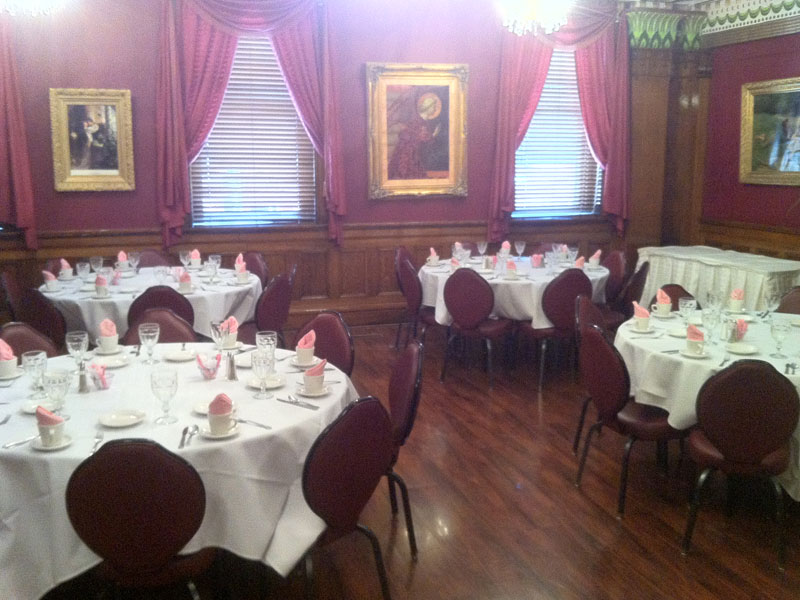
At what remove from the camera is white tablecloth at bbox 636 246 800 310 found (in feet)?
21.0

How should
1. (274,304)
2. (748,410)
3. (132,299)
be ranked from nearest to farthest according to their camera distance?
(748,410) → (132,299) → (274,304)

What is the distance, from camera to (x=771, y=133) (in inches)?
279

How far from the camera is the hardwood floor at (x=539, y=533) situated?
118 inches

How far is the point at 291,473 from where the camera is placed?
2627 millimetres

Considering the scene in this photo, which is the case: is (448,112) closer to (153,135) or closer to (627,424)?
(153,135)

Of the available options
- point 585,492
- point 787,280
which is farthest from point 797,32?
point 585,492

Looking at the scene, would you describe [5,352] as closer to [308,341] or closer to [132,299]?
[308,341]

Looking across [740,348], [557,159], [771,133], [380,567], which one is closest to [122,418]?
[380,567]

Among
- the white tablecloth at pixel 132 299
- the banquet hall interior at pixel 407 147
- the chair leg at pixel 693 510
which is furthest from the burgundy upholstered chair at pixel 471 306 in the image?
the chair leg at pixel 693 510

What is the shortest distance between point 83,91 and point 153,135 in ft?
2.21

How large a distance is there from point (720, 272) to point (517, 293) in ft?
8.06

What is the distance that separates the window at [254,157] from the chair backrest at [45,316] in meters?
2.33

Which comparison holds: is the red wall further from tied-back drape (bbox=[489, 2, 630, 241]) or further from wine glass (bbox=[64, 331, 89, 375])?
wine glass (bbox=[64, 331, 89, 375])

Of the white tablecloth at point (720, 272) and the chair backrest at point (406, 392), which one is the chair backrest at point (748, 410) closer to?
the chair backrest at point (406, 392)
